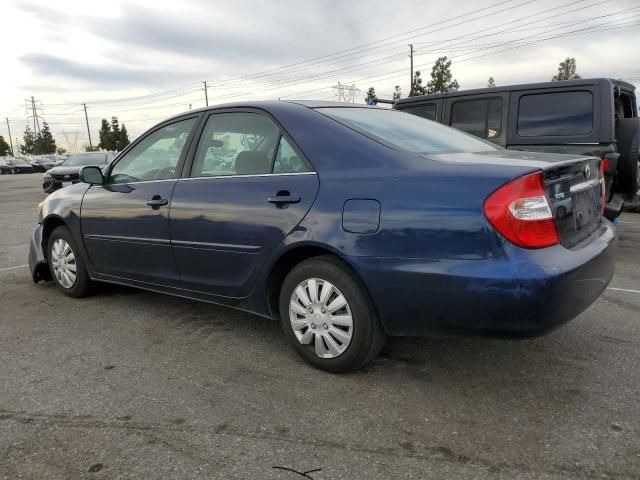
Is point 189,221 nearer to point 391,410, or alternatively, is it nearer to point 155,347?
point 155,347

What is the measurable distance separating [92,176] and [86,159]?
44.8ft

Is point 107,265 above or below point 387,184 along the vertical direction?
below

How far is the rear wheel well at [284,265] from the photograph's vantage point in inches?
116

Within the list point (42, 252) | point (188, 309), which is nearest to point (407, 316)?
point (188, 309)

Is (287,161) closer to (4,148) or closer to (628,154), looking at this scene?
(628,154)

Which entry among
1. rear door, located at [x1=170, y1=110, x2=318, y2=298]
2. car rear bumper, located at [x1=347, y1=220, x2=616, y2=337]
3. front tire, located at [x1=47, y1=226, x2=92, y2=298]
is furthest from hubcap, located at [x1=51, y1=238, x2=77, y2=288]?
car rear bumper, located at [x1=347, y1=220, x2=616, y2=337]

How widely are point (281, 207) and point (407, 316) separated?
0.94m

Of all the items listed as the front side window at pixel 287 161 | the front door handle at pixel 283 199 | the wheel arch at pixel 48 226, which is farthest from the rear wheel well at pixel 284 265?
the wheel arch at pixel 48 226

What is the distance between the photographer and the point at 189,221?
3.50 metres

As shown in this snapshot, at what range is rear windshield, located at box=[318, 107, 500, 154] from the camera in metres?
3.02

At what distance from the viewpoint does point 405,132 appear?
128 inches

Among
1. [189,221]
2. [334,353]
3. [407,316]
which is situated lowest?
[334,353]

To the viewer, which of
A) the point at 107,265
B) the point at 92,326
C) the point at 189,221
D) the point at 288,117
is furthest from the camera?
the point at 107,265

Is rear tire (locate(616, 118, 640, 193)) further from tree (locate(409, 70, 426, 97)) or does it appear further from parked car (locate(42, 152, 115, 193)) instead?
tree (locate(409, 70, 426, 97))
